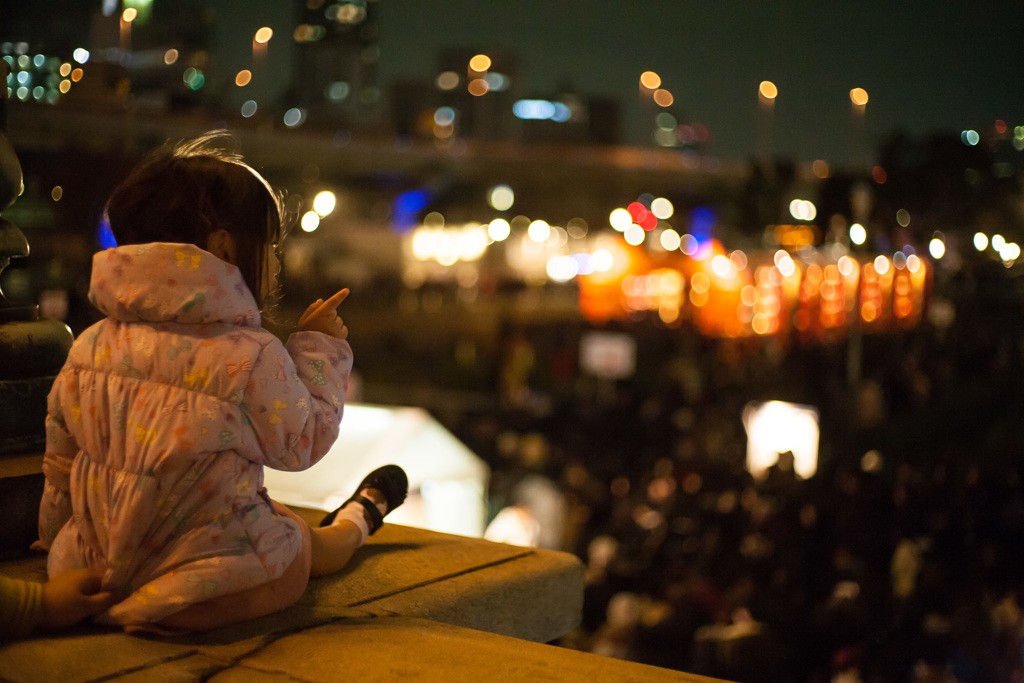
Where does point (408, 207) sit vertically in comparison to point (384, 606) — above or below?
above

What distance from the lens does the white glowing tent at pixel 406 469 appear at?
23.5 ft

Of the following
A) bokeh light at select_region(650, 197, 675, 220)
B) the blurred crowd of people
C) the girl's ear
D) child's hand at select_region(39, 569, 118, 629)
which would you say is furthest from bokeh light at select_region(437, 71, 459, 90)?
child's hand at select_region(39, 569, 118, 629)

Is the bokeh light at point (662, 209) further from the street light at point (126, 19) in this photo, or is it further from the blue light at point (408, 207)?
the street light at point (126, 19)

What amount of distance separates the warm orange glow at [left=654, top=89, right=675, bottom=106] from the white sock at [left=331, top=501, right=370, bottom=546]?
55.0 metres

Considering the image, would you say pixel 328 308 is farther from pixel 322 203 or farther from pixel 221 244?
pixel 322 203

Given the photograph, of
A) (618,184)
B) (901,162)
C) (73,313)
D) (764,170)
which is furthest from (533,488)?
(618,184)

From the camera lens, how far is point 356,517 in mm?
3402

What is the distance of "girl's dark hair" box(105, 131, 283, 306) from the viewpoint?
8.75ft

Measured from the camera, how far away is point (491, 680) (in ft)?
8.23

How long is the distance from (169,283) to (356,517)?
1221 mm

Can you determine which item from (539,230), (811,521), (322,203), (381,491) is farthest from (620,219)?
(381,491)

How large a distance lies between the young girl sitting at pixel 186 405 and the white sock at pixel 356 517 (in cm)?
56

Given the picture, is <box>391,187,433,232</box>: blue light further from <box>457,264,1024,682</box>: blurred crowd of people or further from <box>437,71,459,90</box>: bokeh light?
<box>457,264,1024,682</box>: blurred crowd of people

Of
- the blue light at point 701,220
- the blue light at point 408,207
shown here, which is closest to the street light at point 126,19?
the blue light at point 408,207
